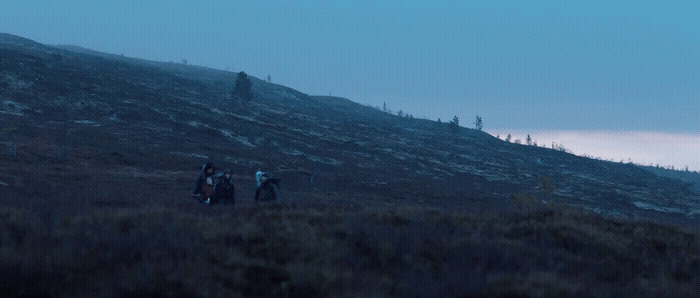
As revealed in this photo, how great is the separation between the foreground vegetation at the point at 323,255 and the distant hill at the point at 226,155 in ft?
19.4

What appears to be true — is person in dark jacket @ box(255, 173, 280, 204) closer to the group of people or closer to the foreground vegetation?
the group of people

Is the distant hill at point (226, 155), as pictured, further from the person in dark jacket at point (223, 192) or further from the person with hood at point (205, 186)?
the person in dark jacket at point (223, 192)

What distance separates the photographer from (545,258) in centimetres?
714

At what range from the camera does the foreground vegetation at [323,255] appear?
5.34m

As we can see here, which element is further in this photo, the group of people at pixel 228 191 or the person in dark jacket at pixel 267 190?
the person in dark jacket at pixel 267 190

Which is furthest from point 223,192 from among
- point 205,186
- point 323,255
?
point 323,255

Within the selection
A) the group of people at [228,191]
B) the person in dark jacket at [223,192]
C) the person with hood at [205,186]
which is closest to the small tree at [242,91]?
the person with hood at [205,186]

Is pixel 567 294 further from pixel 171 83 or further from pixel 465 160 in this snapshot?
pixel 171 83

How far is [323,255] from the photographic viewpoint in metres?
6.48

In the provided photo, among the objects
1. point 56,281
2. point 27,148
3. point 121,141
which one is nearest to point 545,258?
point 56,281

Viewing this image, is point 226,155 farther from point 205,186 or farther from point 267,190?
point 267,190

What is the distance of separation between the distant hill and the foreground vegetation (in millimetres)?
5920

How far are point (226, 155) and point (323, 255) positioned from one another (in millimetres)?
34281

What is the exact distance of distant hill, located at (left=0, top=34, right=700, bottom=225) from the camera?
88.2ft
